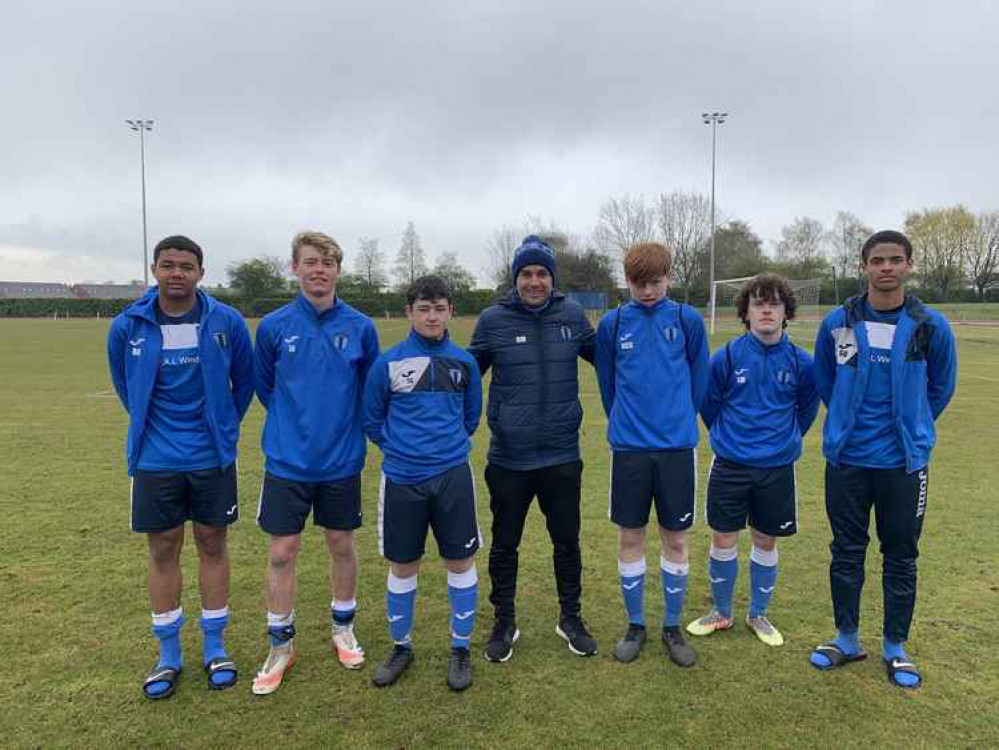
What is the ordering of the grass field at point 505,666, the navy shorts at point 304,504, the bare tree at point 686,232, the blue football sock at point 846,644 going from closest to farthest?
the grass field at point 505,666, the navy shorts at point 304,504, the blue football sock at point 846,644, the bare tree at point 686,232

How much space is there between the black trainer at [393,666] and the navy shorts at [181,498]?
3.34 feet

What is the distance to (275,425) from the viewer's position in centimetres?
308

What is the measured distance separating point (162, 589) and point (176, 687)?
45 cm

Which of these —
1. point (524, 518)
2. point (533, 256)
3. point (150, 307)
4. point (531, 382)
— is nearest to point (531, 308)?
point (533, 256)

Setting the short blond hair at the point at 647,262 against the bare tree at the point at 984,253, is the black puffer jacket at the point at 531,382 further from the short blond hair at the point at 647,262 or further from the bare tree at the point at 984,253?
the bare tree at the point at 984,253

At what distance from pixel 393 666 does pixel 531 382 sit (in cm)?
154

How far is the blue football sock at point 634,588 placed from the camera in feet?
11.0

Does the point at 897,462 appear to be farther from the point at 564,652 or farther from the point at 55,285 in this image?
the point at 55,285

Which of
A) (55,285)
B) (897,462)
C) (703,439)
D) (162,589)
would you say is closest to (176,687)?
(162,589)

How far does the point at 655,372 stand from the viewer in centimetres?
321

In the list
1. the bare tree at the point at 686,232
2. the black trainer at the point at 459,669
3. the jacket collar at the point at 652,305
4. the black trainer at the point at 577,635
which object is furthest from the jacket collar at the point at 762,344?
the bare tree at the point at 686,232

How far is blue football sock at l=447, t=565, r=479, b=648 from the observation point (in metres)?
3.14

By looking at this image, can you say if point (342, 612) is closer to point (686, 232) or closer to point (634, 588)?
point (634, 588)

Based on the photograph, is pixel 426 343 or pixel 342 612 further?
pixel 342 612
